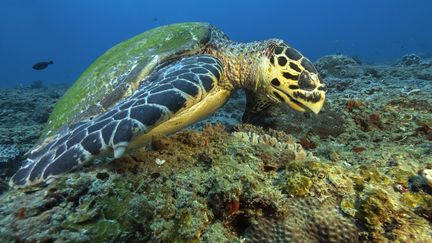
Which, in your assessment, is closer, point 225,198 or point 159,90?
point 225,198

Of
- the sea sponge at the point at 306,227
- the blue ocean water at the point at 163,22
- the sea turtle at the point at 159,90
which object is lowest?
the sea sponge at the point at 306,227

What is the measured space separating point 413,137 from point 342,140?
65cm

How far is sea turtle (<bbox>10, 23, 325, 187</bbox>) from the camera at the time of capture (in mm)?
1964

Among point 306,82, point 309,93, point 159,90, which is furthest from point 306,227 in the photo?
point 306,82

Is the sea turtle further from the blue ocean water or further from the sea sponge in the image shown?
the blue ocean water

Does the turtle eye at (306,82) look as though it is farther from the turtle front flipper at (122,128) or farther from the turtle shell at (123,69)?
the turtle shell at (123,69)

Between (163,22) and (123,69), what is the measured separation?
510ft

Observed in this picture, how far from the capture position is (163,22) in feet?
486

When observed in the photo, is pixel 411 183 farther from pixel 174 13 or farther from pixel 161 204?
pixel 174 13

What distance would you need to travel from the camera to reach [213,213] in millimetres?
1526

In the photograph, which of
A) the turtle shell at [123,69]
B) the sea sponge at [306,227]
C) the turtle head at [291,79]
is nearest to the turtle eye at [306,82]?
the turtle head at [291,79]

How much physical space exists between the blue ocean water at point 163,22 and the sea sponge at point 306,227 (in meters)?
91.3

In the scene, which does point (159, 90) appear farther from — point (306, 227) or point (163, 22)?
point (163, 22)

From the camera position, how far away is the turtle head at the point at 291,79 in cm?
319
